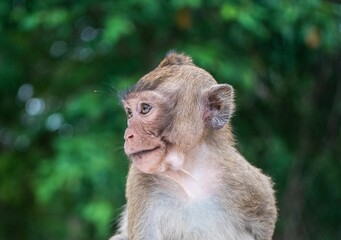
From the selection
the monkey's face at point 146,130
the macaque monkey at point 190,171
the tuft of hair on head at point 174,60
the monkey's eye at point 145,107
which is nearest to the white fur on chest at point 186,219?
the macaque monkey at point 190,171

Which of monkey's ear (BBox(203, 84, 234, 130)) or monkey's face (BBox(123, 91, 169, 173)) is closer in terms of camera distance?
monkey's face (BBox(123, 91, 169, 173))

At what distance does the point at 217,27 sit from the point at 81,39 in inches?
59.4

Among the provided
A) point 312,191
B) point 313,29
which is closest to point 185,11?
point 313,29

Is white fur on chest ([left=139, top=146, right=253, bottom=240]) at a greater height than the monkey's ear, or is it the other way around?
the monkey's ear

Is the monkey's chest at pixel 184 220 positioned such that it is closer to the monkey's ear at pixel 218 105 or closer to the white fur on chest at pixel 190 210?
the white fur on chest at pixel 190 210

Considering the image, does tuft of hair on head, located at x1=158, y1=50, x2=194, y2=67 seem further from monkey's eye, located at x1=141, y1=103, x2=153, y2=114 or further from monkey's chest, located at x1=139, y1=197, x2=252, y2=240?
monkey's chest, located at x1=139, y1=197, x2=252, y2=240

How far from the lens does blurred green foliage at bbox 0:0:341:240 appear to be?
7262 mm

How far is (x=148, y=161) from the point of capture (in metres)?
3.96

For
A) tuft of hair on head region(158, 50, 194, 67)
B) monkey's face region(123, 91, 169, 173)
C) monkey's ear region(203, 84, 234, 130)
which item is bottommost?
monkey's face region(123, 91, 169, 173)

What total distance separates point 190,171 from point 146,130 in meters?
0.46

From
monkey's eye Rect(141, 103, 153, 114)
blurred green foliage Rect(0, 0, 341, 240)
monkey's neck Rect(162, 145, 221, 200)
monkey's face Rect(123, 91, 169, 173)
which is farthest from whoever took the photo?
blurred green foliage Rect(0, 0, 341, 240)

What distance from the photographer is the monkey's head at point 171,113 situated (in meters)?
3.97

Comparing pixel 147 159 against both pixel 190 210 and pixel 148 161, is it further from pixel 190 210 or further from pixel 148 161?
pixel 190 210

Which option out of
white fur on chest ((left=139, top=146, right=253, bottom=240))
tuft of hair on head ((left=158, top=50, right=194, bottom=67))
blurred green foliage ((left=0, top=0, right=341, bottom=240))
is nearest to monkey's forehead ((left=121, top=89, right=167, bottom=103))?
tuft of hair on head ((left=158, top=50, right=194, bottom=67))
